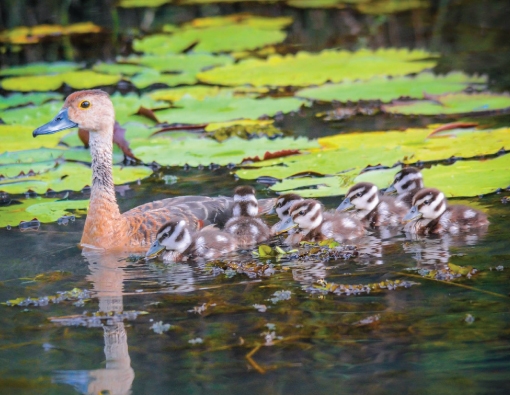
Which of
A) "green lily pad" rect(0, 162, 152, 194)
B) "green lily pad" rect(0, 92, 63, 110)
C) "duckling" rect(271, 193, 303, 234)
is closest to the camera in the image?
"duckling" rect(271, 193, 303, 234)

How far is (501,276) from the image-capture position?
5777 mm

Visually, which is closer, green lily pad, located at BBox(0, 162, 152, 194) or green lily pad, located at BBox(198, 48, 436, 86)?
green lily pad, located at BBox(0, 162, 152, 194)

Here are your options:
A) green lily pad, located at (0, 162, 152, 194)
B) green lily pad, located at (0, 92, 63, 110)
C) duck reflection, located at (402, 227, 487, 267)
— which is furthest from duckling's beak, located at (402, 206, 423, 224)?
green lily pad, located at (0, 92, 63, 110)

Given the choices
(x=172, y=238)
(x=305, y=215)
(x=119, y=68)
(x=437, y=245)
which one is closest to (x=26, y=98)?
(x=119, y=68)

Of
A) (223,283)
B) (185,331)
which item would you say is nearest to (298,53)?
(223,283)

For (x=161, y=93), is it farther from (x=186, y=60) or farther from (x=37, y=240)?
(x=37, y=240)

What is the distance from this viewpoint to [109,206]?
723 cm

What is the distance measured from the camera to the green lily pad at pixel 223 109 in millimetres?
9922

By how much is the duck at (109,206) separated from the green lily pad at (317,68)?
3930 mm

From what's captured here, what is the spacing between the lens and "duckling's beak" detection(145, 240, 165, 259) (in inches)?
262

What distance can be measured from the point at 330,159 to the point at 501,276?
286 centimetres

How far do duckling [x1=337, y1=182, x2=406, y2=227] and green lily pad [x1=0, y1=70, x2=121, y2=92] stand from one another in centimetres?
536

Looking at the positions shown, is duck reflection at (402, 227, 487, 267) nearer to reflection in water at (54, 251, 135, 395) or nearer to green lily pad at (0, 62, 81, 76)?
reflection in water at (54, 251, 135, 395)

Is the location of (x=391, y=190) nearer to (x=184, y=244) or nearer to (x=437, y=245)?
(x=437, y=245)
